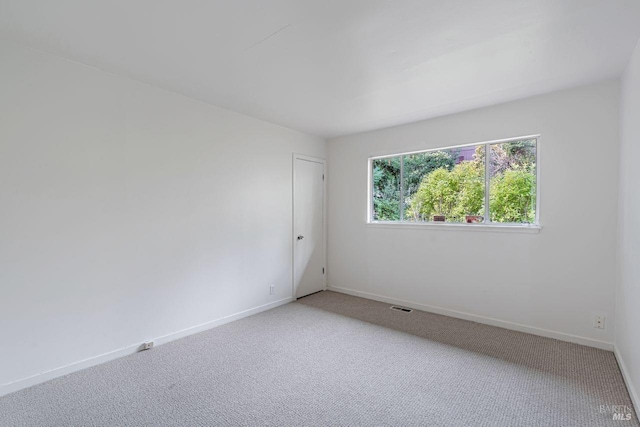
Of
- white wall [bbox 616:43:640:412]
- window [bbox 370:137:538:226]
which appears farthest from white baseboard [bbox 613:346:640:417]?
window [bbox 370:137:538:226]

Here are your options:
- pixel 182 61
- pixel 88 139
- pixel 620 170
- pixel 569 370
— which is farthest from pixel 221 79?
pixel 569 370

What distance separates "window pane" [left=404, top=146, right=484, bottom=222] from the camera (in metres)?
3.60

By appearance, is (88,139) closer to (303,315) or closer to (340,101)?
(340,101)

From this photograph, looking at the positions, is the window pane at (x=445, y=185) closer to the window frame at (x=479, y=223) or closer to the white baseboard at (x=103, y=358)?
the window frame at (x=479, y=223)

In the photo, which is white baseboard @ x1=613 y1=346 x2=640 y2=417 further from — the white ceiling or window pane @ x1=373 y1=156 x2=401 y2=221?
window pane @ x1=373 y1=156 x2=401 y2=221

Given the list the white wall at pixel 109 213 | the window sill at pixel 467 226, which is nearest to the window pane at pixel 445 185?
the window sill at pixel 467 226

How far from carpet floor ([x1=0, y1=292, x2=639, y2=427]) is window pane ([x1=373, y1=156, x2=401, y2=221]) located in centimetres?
171

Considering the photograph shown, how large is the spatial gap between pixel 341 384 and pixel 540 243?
2.47m

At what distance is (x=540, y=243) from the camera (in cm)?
308

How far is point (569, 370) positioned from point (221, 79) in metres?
3.84

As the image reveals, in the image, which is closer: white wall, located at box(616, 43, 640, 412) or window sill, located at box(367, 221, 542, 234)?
white wall, located at box(616, 43, 640, 412)

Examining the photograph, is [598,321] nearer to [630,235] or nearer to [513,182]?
[630,235]

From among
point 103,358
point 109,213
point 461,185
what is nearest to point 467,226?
point 461,185

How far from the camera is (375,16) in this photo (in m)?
1.82
